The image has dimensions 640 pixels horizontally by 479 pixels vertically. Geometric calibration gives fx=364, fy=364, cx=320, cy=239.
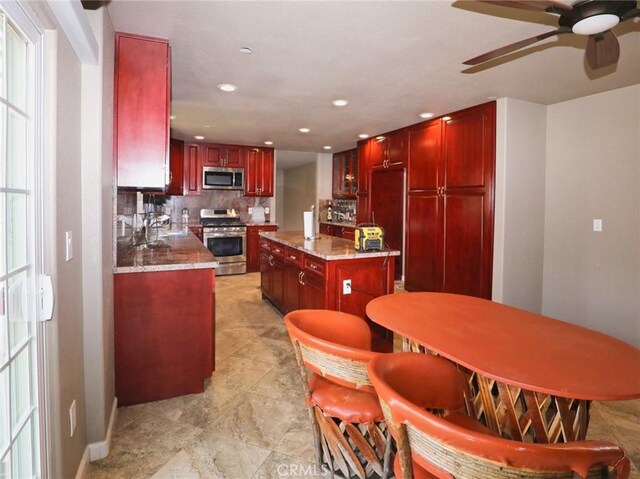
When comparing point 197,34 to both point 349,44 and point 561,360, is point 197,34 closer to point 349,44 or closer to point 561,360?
point 349,44

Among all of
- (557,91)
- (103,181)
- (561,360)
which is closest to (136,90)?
(103,181)

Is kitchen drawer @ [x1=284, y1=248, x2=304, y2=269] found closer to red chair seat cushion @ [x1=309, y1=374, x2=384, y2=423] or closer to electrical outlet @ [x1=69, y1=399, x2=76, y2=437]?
red chair seat cushion @ [x1=309, y1=374, x2=384, y2=423]

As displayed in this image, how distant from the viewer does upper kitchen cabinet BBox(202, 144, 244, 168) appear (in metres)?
6.49

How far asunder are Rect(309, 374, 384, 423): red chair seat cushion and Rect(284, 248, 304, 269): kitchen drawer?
1882 millimetres

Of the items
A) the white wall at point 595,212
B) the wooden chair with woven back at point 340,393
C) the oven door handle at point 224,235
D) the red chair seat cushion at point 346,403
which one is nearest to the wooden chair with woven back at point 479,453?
the wooden chair with woven back at point 340,393

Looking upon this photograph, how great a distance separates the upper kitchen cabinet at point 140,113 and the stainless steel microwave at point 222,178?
4246 millimetres

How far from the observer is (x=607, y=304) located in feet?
11.4

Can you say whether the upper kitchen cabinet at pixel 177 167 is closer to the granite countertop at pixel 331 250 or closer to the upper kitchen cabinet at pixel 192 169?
the upper kitchen cabinet at pixel 192 169

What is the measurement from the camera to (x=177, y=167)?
243 inches

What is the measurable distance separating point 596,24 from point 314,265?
2.28 metres

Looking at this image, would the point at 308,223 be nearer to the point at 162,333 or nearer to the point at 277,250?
the point at 277,250

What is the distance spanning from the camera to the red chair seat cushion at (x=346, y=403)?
140 centimetres

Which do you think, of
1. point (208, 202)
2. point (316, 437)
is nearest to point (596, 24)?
point (316, 437)

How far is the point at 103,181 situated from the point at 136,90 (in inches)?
30.4
